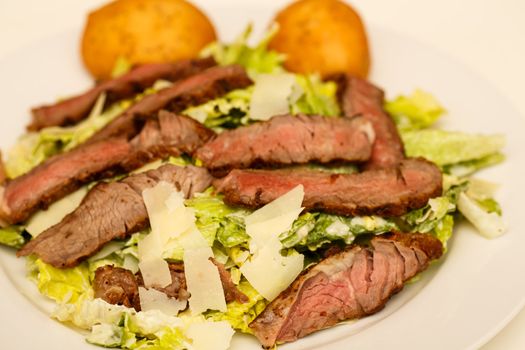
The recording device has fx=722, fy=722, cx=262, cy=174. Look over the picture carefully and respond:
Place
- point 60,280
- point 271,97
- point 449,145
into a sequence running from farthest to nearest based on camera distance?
point 449,145, point 271,97, point 60,280

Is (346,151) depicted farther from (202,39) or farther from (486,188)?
(202,39)

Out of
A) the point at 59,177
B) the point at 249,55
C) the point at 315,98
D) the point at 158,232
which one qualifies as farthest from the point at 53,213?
the point at 249,55

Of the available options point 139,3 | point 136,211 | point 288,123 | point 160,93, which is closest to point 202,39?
point 139,3

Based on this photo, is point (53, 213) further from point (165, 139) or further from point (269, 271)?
point (269, 271)

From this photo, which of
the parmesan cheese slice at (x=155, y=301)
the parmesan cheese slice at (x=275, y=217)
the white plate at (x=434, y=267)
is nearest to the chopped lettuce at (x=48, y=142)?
the white plate at (x=434, y=267)

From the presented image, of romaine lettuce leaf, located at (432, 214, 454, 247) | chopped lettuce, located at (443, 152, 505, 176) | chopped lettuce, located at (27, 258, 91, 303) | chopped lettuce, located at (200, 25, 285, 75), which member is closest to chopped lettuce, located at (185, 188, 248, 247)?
chopped lettuce, located at (27, 258, 91, 303)

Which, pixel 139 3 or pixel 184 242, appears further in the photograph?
pixel 139 3

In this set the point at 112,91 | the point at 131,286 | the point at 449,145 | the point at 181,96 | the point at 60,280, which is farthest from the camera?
the point at 112,91
